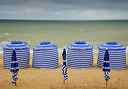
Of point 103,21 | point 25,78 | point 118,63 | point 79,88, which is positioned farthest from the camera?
point 103,21

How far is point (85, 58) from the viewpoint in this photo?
26000 millimetres

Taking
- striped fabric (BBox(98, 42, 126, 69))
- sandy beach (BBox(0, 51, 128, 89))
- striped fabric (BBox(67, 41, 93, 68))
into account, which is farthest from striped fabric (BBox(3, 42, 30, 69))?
striped fabric (BBox(98, 42, 126, 69))

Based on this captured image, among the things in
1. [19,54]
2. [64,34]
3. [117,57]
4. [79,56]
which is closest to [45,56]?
[19,54]

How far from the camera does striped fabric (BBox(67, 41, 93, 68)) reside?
25.9 m

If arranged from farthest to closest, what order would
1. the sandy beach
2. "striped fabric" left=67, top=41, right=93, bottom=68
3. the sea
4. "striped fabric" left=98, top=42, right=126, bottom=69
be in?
the sea, "striped fabric" left=67, top=41, right=93, bottom=68, "striped fabric" left=98, top=42, right=126, bottom=69, the sandy beach

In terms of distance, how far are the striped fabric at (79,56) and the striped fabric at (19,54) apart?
70.3 inches

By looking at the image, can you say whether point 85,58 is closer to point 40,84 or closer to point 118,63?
point 118,63

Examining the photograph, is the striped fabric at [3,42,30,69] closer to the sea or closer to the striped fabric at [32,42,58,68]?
the striped fabric at [32,42,58,68]

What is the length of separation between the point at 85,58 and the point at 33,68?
2233 mm

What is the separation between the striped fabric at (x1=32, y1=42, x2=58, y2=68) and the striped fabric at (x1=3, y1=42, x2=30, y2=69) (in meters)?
0.38

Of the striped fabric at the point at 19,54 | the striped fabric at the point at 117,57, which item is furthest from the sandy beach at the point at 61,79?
the striped fabric at the point at 117,57

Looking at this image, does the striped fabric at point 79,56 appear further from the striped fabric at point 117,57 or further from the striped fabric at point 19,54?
the striped fabric at point 19,54

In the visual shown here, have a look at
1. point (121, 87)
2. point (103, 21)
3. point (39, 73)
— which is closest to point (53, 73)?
point (39, 73)

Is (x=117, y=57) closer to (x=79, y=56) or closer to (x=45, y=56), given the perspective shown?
(x=79, y=56)
